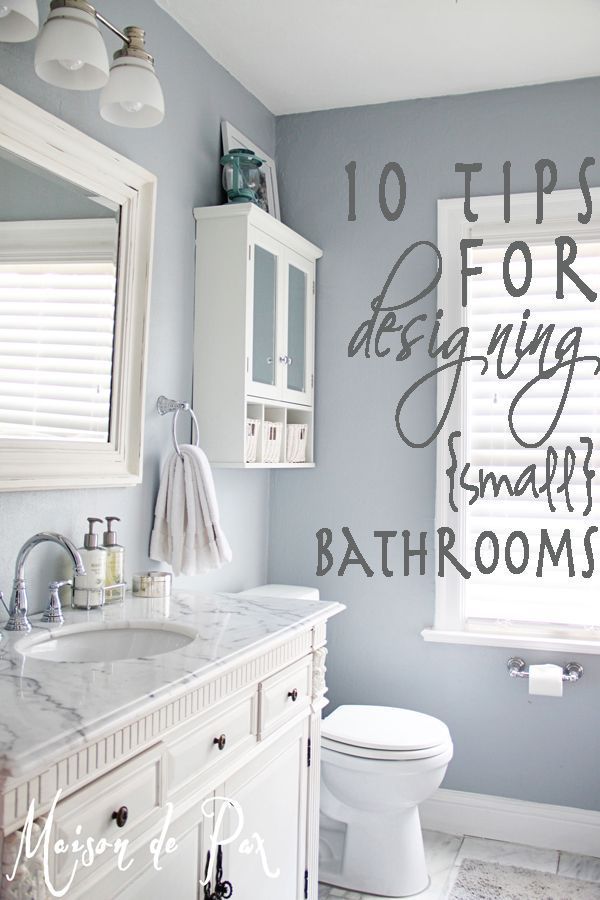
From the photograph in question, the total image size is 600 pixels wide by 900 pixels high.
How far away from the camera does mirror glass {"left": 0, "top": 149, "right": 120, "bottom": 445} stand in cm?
172

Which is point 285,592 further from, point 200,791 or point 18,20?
point 18,20

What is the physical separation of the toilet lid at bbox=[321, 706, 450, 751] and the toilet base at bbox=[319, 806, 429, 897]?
21cm

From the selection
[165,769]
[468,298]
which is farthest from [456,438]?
[165,769]

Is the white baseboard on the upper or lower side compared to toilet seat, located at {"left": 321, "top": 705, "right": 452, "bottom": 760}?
lower

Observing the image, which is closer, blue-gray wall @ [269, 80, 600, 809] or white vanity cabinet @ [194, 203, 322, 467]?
white vanity cabinet @ [194, 203, 322, 467]

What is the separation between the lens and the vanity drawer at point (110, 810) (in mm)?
1124

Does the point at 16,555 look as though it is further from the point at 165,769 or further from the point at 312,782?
the point at 312,782

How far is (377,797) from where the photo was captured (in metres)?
2.37

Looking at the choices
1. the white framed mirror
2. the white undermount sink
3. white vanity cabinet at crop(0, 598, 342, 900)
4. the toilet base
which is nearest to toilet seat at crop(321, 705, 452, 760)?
the toilet base

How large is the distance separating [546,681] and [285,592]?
3.02 ft

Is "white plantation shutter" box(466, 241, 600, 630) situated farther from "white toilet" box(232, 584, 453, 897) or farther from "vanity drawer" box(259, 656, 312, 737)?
"vanity drawer" box(259, 656, 312, 737)

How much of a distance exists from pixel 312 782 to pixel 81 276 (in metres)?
→ 1.37

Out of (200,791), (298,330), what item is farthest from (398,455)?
Result: (200,791)

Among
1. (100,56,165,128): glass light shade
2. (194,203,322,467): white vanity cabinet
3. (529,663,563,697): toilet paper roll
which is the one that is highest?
(100,56,165,128): glass light shade
